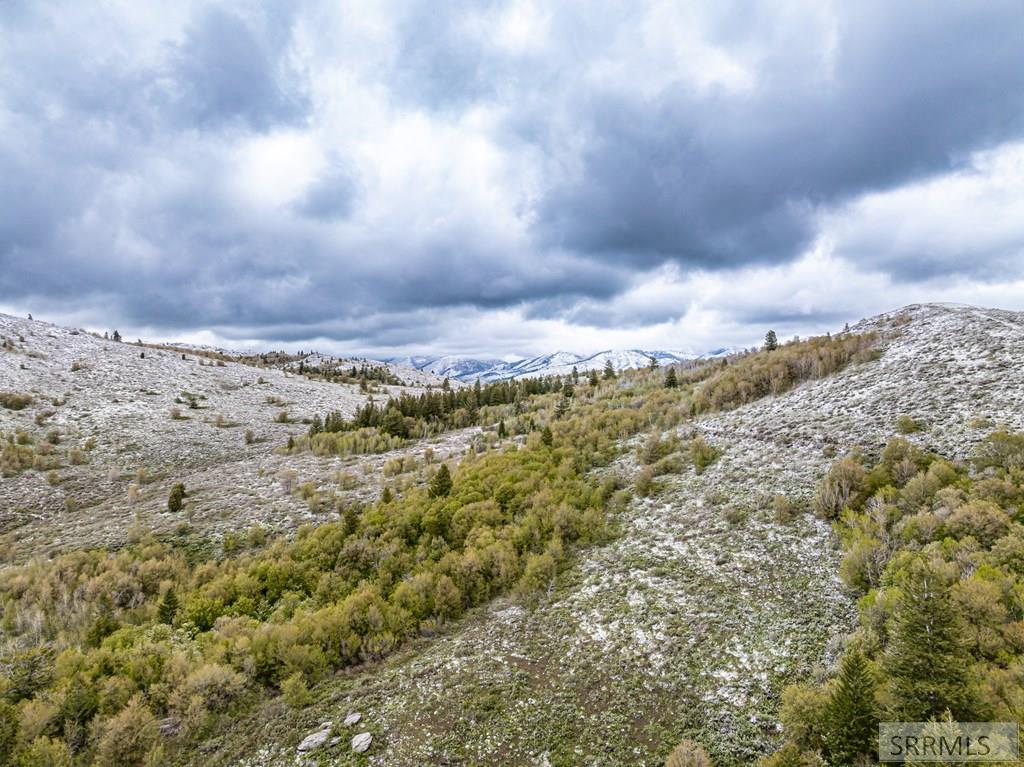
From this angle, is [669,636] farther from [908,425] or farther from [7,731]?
[7,731]

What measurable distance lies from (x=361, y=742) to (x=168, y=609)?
6.60 metres

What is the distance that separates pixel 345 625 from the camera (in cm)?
912

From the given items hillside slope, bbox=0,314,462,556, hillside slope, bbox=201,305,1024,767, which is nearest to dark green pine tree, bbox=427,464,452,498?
hillside slope, bbox=0,314,462,556

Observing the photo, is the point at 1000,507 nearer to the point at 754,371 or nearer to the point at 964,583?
the point at 964,583

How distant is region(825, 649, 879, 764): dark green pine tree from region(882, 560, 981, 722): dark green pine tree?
9.3 inches

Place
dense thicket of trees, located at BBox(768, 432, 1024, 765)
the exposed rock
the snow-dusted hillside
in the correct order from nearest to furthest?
dense thicket of trees, located at BBox(768, 432, 1024, 765) < the exposed rock < the snow-dusted hillside

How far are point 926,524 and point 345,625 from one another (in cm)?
1157

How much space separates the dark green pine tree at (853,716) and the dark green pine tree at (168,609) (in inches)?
496

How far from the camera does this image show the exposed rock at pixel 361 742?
6480 millimetres


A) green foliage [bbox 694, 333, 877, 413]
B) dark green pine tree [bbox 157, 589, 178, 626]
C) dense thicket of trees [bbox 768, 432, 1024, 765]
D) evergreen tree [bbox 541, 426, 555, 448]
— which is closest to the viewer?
dense thicket of trees [bbox 768, 432, 1024, 765]

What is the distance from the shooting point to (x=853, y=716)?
4.90 meters

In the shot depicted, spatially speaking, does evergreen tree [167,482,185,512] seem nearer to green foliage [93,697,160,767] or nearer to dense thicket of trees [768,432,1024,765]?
green foliage [93,697,160,767]

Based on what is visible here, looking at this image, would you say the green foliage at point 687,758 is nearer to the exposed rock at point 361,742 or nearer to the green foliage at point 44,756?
the exposed rock at point 361,742

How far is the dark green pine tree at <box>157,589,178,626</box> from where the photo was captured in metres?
9.84
